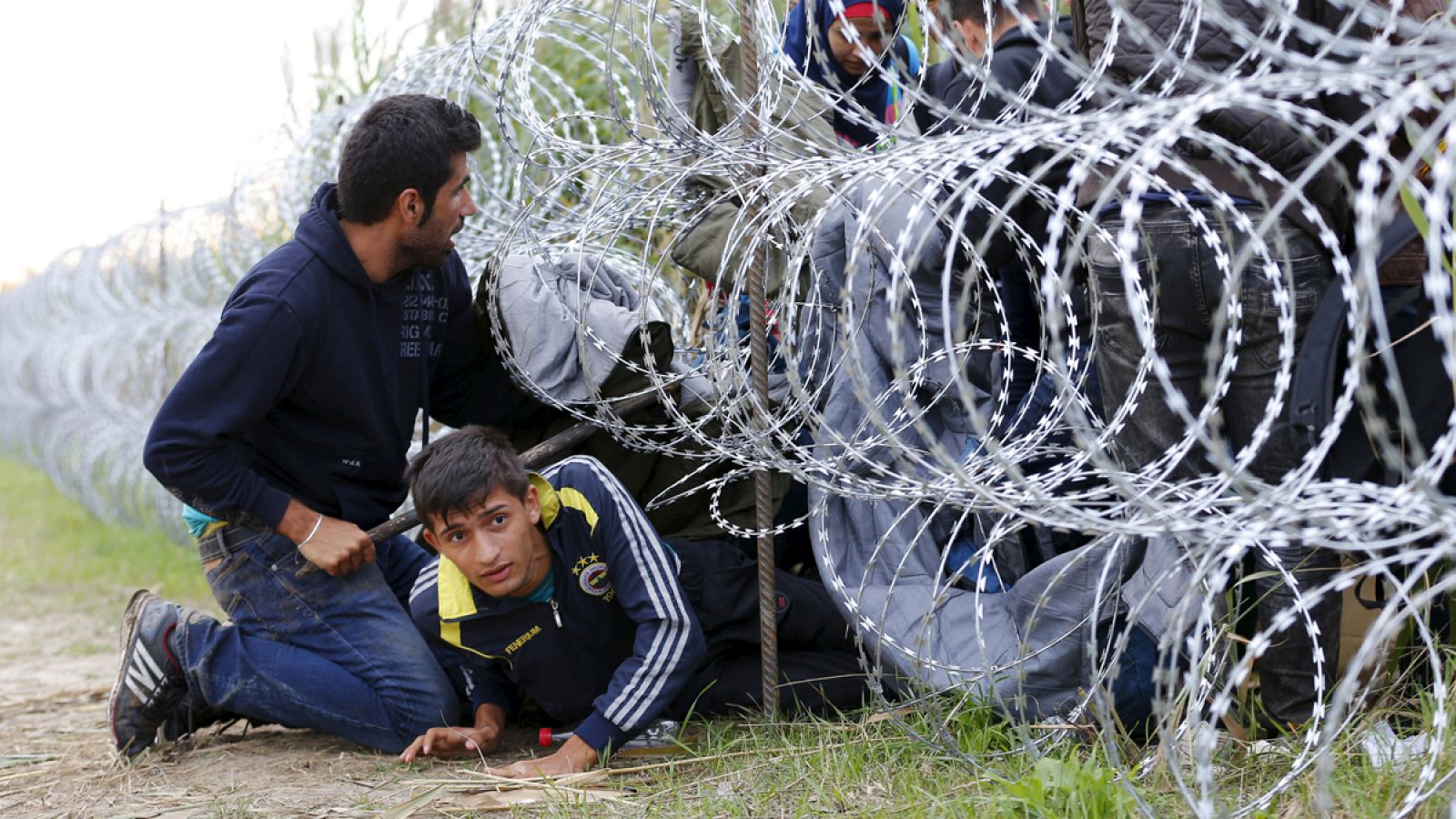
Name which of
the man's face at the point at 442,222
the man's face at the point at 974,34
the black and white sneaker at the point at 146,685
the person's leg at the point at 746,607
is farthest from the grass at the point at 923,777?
the man's face at the point at 974,34

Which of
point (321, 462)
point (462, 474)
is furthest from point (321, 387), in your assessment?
point (462, 474)

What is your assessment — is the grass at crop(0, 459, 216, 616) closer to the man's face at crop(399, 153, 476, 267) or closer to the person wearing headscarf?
the man's face at crop(399, 153, 476, 267)

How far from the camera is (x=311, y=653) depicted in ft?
12.9

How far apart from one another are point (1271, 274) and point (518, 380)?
2174mm

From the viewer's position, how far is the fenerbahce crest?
11.8 feet

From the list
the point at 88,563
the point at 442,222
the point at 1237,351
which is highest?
the point at 442,222

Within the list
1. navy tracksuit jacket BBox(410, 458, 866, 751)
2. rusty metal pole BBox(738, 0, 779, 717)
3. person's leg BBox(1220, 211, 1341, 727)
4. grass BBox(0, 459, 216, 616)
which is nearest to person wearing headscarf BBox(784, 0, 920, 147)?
rusty metal pole BBox(738, 0, 779, 717)

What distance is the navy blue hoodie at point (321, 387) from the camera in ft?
11.7

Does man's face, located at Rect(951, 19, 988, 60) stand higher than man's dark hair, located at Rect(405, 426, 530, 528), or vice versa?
man's face, located at Rect(951, 19, 988, 60)

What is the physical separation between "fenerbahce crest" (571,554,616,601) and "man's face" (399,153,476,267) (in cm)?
95

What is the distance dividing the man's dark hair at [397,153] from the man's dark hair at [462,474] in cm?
67

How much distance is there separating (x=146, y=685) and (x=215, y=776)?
1.24 feet

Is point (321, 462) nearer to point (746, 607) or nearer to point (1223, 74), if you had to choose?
point (746, 607)

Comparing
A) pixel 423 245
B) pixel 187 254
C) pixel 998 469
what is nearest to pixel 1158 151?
pixel 998 469
